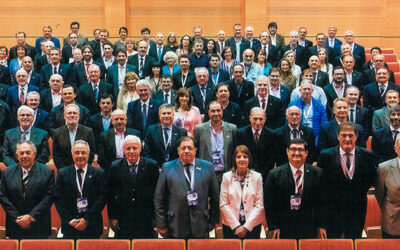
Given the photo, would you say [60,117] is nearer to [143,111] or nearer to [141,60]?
[143,111]

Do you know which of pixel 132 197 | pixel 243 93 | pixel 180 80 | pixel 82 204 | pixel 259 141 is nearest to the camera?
pixel 82 204

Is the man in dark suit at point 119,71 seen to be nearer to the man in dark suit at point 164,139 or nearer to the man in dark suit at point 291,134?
the man in dark suit at point 164,139

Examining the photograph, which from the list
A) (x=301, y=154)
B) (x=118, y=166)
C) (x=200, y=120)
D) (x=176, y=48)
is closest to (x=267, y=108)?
(x=200, y=120)

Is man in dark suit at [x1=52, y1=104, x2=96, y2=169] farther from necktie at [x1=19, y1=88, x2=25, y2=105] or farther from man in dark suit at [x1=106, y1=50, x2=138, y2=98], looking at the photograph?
man in dark suit at [x1=106, y1=50, x2=138, y2=98]

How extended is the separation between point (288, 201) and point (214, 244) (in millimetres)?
615

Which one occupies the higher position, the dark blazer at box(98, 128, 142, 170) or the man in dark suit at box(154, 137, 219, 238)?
the dark blazer at box(98, 128, 142, 170)

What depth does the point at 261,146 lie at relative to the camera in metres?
4.48


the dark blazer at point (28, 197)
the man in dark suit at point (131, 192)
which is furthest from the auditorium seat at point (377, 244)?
the dark blazer at point (28, 197)

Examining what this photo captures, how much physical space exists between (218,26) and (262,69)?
401 cm

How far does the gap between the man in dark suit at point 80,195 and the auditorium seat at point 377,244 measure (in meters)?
1.76

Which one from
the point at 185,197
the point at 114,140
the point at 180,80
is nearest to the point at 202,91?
the point at 180,80

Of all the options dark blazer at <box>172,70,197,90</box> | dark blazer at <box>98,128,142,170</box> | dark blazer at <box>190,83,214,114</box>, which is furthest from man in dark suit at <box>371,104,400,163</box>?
dark blazer at <box>172,70,197,90</box>

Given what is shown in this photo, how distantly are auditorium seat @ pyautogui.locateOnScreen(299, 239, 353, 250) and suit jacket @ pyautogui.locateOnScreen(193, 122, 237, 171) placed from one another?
1075 mm

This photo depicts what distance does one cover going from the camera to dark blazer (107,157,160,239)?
13.2 ft
